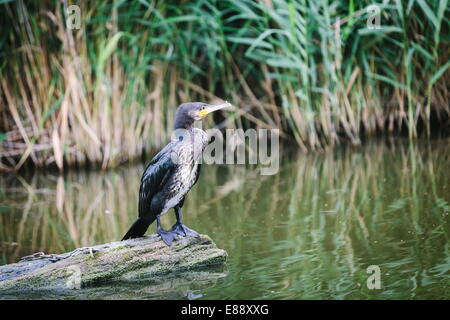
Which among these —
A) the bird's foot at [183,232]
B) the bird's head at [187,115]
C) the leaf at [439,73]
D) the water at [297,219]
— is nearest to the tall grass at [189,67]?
the leaf at [439,73]

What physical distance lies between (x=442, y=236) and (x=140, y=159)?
4.29 m

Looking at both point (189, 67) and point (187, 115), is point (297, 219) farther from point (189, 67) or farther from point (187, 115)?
point (189, 67)

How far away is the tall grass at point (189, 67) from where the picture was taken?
26.0 ft

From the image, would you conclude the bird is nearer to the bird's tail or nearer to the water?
the bird's tail

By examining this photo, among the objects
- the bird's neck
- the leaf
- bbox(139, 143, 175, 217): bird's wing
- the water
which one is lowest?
the water

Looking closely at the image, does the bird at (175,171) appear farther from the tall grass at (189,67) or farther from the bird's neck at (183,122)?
the tall grass at (189,67)

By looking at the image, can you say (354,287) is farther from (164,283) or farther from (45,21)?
(45,21)

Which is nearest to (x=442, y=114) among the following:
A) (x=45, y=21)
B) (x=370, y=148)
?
(x=370, y=148)

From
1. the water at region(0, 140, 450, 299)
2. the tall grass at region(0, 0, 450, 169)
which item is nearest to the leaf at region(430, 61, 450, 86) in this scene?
the tall grass at region(0, 0, 450, 169)

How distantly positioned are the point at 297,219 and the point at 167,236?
1527mm

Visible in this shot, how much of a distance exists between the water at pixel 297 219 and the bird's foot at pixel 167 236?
0.28 metres

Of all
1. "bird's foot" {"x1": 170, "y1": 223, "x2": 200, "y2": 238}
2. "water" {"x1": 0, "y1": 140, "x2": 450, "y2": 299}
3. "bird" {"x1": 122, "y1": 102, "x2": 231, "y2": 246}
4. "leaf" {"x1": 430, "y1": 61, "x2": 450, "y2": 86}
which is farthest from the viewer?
"leaf" {"x1": 430, "y1": 61, "x2": 450, "y2": 86}

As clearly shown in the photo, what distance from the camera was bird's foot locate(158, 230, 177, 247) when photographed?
187 inches

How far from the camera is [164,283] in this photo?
15.0 ft
